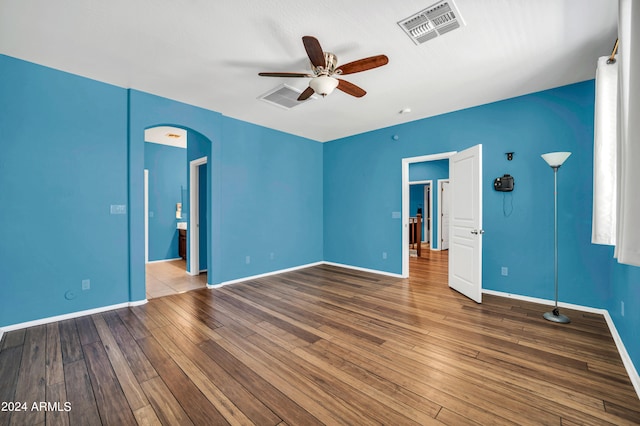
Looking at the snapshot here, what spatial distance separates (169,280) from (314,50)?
4.60 metres

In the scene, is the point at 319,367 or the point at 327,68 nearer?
the point at 319,367

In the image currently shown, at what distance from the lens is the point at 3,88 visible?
276 cm

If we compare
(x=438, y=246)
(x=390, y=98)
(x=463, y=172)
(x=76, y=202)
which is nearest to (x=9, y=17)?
(x=76, y=202)

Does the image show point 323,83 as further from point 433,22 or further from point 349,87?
point 433,22

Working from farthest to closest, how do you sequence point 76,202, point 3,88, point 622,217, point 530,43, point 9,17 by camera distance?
point 76,202, point 3,88, point 530,43, point 9,17, point 622,217

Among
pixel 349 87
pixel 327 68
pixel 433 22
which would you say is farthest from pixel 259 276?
pixel 433 22

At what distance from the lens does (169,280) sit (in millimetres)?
4891

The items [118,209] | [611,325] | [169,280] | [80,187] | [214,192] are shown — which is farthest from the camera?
[169,280]

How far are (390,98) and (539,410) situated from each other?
364 centimetres

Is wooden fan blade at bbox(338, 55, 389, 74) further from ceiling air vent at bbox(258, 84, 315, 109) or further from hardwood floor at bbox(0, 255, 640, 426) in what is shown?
hardwood floor at bbox(0, 255, 640, 426)

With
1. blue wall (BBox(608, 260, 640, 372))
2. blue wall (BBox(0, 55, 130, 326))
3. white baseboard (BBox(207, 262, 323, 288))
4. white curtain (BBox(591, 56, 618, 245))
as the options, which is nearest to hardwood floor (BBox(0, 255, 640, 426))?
blue wall (BBox(608, 260, 640, 372))

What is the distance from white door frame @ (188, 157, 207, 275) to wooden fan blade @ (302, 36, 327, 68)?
12.5 ft

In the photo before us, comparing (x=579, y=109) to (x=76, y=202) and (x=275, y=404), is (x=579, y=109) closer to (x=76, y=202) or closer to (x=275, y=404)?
(x=275, y=404)

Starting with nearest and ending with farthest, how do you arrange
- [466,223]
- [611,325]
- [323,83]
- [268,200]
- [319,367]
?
[319,367], [323,83], [611,325], [466,223], [268,200]
